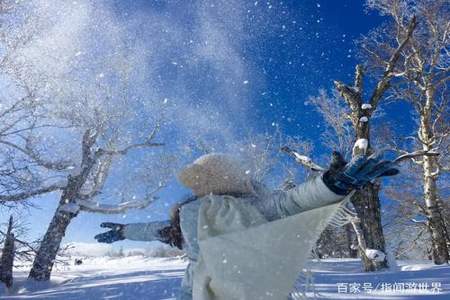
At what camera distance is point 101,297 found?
520 cm

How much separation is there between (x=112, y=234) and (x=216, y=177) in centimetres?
106

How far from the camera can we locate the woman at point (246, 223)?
73.4 inches

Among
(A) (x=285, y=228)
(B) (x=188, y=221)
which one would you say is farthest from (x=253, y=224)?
(B) (x=188, y=221)

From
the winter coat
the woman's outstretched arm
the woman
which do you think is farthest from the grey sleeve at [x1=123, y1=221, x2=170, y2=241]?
the woman

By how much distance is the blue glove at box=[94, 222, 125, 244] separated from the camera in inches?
121

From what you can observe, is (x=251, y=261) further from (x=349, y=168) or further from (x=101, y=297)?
(x=101, y=297)

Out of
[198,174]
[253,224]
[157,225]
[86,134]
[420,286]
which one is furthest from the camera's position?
[86,134]

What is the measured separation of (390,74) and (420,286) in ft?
20.0

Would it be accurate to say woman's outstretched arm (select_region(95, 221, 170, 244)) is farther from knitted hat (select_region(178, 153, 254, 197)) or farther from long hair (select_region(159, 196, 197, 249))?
knitted hat (select_region(178, 153, 254, 197))

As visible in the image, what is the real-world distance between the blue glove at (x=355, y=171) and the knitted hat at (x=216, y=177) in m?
0.86

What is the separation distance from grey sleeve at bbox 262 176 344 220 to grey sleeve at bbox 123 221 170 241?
0.90 meters

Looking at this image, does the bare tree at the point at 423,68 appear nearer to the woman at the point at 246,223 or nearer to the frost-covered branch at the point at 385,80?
the frost-covered branch at the point at 385,80

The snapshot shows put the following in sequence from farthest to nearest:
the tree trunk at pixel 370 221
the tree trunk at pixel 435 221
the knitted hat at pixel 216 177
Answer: the tree trunk at pixel 435 221 → the tree trunk at pixel 370 221 → the knitted hat at pixel 216 177

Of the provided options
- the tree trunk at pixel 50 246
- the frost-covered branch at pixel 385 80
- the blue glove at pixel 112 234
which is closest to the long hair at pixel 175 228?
the blue glove at pixel 112 234
